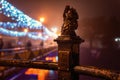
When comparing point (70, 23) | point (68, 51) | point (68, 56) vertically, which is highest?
point (70, 23)

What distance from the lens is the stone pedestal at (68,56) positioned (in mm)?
5285

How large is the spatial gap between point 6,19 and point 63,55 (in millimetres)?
64589

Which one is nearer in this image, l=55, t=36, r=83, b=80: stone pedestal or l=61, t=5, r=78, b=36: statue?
l=55, t=36, r=83, b=80: stone pedestal

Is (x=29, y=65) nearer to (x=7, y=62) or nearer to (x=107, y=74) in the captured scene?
(x=7, y=62)

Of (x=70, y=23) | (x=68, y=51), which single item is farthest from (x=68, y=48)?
(x=70, y=23)

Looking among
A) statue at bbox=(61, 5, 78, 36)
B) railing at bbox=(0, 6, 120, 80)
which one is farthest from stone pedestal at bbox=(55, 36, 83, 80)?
statue at bbox=(61, 5, 78, 36)

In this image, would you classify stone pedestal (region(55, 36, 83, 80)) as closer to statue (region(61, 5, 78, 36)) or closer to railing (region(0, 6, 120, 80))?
railing (region(0, 6, 120, 80))

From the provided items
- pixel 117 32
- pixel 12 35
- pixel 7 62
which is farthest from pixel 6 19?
pixel 7 62

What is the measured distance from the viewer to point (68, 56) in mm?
5297

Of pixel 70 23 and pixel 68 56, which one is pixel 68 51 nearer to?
pixel 68 56

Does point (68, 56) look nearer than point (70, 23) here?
Yes

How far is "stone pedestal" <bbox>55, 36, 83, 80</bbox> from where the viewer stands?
5285 mm

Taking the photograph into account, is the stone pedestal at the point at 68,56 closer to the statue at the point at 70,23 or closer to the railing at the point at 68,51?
the railing at the point at 68,51

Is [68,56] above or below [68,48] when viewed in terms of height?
below
